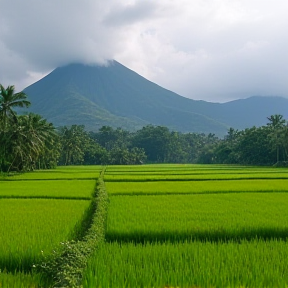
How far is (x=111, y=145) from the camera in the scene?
326 feet

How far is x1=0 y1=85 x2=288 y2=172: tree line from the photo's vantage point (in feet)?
102

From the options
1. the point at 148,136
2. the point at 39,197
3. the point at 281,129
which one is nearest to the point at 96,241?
the point at 39,197

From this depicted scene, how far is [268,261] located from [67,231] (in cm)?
378

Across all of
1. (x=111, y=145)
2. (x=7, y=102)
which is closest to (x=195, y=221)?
(x=7, y=102)

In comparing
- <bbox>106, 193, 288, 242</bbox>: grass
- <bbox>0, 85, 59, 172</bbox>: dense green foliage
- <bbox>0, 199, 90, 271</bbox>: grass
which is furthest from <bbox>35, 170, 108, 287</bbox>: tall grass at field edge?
<bbox>0, 85, 59, 172</bbox>: dense green foliage

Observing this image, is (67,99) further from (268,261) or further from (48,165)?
(268,261)

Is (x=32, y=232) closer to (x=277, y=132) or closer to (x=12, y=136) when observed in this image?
(x=12, y=136)

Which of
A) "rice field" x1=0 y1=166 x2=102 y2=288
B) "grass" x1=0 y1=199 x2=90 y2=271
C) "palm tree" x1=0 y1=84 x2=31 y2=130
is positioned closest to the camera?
"rice field" x1=0 y1=166 x2=102 y2=288

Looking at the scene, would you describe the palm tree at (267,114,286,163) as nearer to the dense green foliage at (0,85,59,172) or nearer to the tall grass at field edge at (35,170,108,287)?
the dense green foliage at (0,85,59,172)

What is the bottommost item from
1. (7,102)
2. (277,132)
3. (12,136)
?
(12,136)

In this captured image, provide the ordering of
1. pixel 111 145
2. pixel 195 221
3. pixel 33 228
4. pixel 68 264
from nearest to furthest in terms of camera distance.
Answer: pixel 68 264
pixel 33 228
pixel 195 221
pixel 111 145

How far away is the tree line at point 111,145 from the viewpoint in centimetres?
3119

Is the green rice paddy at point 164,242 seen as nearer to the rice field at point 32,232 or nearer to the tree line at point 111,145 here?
the rice field at point 32,232

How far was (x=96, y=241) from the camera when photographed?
634cm
